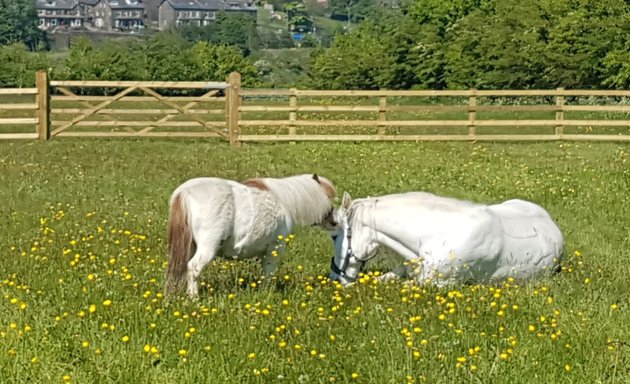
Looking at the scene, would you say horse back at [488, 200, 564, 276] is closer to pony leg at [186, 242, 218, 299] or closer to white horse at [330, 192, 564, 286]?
white horse at [330, 192, 564, 286]

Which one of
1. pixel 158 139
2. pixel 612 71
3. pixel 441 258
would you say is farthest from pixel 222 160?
pixel 612 71

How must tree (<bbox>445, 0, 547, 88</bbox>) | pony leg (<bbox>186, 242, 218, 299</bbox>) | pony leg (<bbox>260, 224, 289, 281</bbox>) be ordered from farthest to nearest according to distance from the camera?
1. tree (<bbox>445, 0, 547, 88</bbox>)
2. pony leg (<bbox>260, 224, 289, 281</bbox>)
3. pony leg (<bbox>186, 242, 218, 299</bbox>)

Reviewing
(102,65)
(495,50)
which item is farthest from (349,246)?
(102,65)

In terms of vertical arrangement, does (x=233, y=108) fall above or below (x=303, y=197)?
below

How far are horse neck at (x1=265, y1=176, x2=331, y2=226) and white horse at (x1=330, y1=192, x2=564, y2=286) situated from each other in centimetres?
18

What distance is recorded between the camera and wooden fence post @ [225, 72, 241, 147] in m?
23.4

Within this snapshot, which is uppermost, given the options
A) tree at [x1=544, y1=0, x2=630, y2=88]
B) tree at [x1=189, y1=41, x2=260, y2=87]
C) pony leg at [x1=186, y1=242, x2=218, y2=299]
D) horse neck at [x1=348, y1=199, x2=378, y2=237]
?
tree at [x1=544, y1=0, x2=630, y2=88]

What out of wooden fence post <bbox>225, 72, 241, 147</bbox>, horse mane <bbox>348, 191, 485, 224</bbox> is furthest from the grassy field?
wooden fence post <bbox>225, 72, 241, 147</bbox>

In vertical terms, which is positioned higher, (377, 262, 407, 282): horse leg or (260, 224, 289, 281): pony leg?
(260, 224, 289, 281): pony leg

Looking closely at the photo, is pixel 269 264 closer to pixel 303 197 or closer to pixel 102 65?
pixel 303 197

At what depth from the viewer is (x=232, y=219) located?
307 inches

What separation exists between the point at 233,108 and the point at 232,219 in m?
15.9

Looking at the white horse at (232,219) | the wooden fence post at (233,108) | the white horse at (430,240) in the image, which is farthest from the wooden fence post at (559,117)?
the white horse at (232,219)

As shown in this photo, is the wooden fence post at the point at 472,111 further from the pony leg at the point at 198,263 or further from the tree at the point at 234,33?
the tree at the point at 234,33
